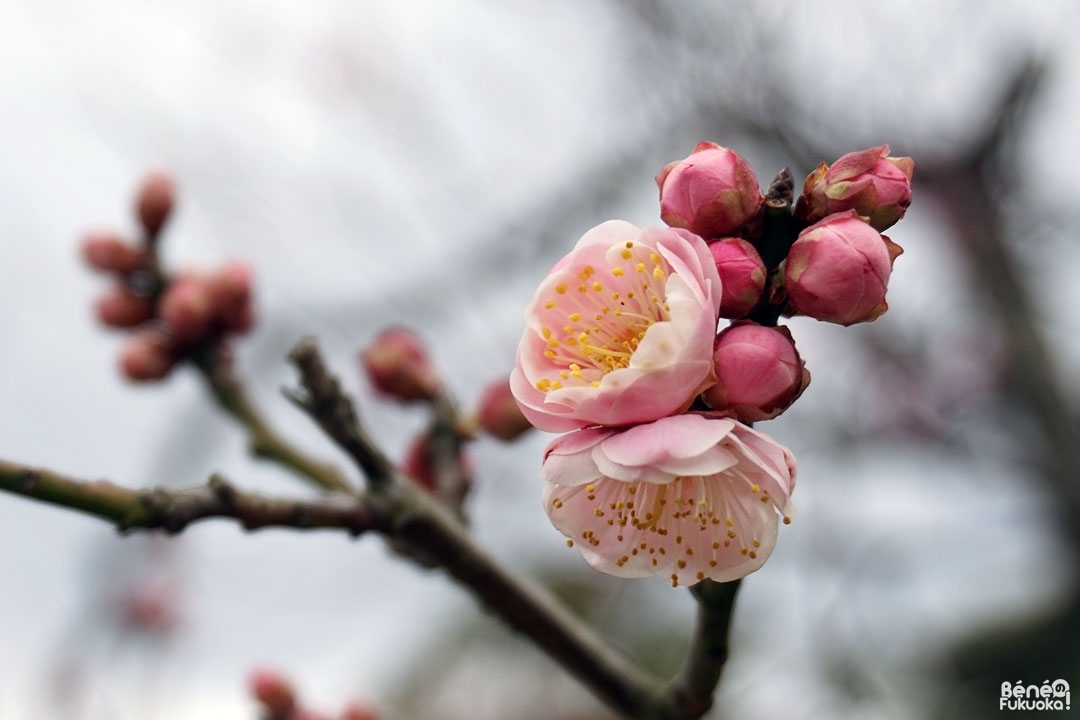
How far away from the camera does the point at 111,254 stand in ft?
5.54

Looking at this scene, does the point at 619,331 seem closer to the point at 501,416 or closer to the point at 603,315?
the point at 603,315

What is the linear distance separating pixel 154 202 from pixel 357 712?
1106 mm

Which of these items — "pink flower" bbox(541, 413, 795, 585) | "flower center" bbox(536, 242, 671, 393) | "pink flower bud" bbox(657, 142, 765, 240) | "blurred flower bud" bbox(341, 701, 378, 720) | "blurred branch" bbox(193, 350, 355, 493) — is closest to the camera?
"pink flower" bbox(541, 413, 795, 585)

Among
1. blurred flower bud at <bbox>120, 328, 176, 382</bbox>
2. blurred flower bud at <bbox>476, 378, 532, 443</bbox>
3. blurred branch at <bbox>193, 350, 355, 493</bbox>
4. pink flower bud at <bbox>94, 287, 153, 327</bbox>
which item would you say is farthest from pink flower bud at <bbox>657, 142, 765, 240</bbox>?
pink flower bud at <bbox>94, 287, 153, 327</bbox>

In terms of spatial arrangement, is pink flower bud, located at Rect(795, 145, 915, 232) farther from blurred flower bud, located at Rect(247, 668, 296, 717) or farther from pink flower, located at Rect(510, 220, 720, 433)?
blurred flower bud, located at Rect(247, 668, 296, 717)

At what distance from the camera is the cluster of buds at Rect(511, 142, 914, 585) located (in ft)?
2.50

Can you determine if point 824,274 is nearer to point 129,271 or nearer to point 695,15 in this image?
point 129,271

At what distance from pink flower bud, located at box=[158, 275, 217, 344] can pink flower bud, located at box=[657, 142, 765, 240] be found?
3.41 ft

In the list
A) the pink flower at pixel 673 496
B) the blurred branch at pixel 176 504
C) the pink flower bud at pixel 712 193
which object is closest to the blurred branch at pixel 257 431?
the blurred branch at pixel 176 504

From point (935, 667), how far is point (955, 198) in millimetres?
1876

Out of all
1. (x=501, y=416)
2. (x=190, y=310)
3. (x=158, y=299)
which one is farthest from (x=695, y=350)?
(x=158, y=299)

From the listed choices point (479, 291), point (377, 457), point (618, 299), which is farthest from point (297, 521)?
point (479, 291)

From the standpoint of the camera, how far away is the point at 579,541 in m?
0.91

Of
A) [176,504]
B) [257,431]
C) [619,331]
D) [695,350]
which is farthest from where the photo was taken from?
[257,431]
